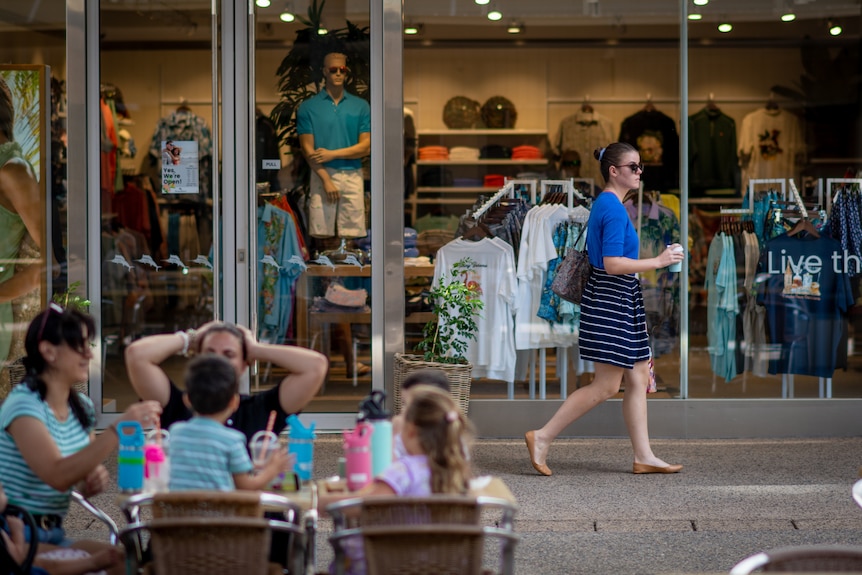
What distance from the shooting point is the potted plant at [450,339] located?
7.34 metres

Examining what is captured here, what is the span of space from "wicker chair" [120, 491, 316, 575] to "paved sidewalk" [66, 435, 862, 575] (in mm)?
1904

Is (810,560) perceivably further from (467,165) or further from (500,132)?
(500,132)

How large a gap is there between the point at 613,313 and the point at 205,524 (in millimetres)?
3826

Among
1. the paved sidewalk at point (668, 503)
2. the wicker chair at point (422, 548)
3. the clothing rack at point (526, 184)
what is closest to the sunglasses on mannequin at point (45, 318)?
the wicker chair at point (422, 548)

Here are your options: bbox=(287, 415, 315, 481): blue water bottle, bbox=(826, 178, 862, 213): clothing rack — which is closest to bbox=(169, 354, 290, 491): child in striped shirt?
bbox=(287, 415, 315, 481): blue water bottle

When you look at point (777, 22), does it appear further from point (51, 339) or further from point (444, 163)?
point (51, 339)

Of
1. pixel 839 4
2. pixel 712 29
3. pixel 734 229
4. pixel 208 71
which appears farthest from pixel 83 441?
pixel 839 4

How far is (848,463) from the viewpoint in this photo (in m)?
7.14

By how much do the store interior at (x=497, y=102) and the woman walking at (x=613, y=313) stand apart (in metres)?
1.39

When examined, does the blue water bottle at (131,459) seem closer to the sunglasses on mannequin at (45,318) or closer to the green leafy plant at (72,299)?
the sunglasses on mannequin at (45,318)

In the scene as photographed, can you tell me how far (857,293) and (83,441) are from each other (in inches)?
237

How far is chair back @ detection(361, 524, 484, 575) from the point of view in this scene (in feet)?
10.4

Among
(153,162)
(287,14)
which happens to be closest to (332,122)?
(287,14)

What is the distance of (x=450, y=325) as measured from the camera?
25.4ft
